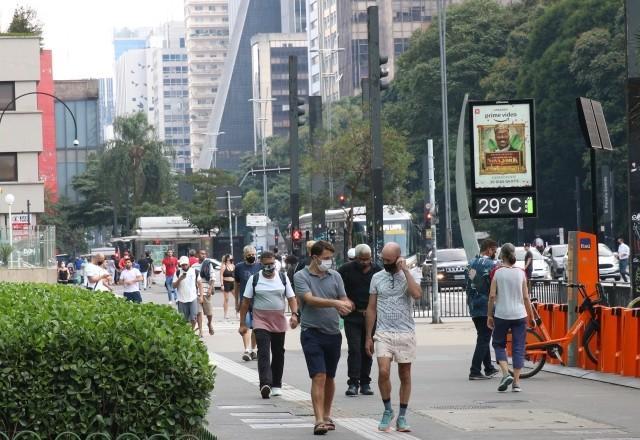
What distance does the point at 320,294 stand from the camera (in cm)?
1476

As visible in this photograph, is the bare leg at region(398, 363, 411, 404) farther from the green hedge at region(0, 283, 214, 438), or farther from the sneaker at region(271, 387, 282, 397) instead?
the sneaker at region(271, 387, 282, 397)

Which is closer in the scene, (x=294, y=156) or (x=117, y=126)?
(x=294, y=156)

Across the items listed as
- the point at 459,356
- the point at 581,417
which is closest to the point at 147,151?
the point at 459,356

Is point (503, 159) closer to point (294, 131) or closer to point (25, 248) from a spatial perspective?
point (294, 131)

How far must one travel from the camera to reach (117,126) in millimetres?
111062

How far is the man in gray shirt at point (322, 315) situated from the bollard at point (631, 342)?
4.84 metres

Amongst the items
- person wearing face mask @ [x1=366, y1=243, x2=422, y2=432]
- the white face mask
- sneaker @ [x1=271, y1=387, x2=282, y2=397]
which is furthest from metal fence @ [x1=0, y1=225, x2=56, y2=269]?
person wearing face mask @ [x1=366, y1=243, x2=422, y2=432]

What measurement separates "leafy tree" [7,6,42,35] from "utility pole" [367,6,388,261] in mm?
38261

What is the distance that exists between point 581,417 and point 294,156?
32.8 meters

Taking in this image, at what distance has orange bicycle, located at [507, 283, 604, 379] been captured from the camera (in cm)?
1950

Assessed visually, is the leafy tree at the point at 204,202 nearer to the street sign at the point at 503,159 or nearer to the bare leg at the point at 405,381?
the street sign at the point at 503,159

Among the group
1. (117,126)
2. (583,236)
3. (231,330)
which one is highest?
(117,126)

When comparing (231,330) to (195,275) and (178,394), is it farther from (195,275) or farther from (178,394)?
(178,394)

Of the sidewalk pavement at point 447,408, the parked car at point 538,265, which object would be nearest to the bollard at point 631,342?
the sidewalk pavement at point 447,408
